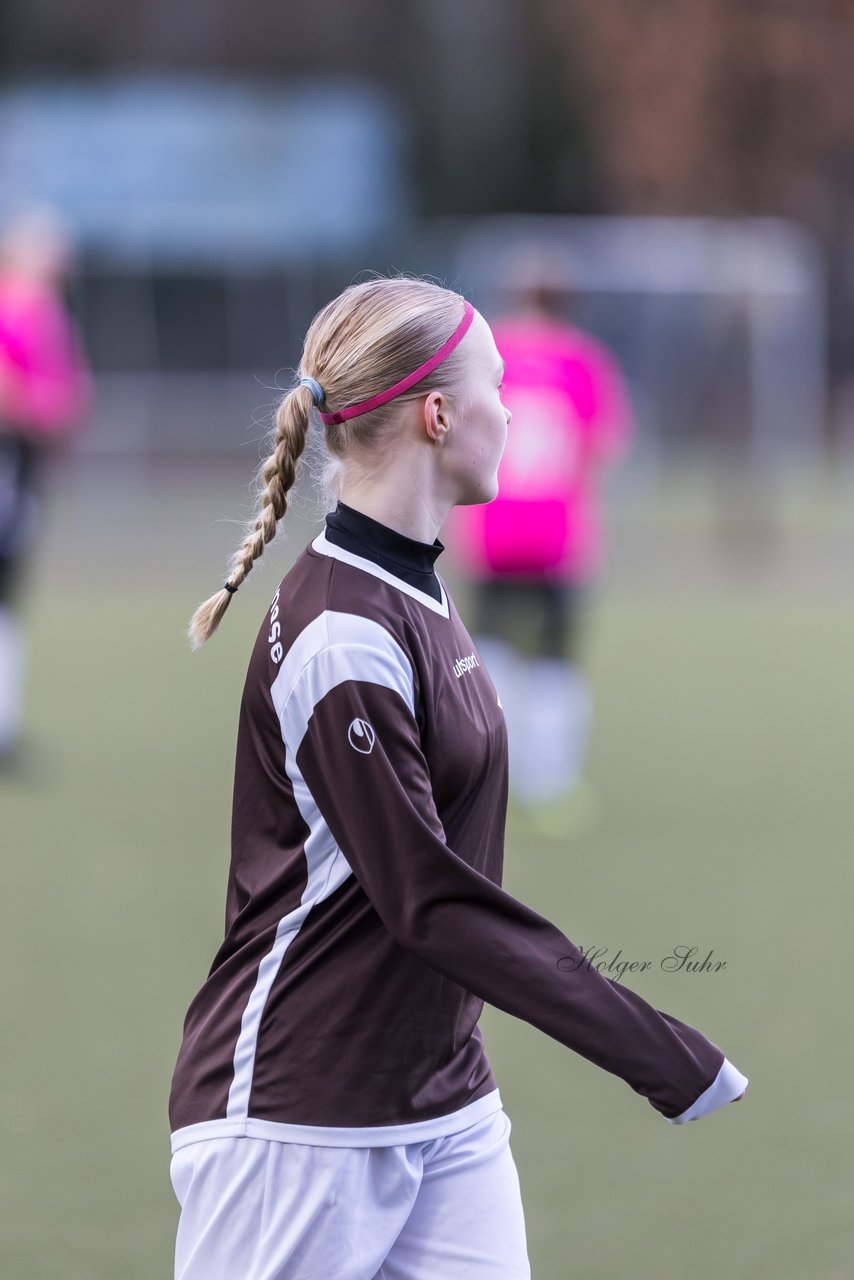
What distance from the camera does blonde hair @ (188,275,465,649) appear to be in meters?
2.33

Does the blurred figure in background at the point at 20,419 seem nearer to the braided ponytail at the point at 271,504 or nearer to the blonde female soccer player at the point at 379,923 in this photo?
the braided ponytail at the point at 271,504

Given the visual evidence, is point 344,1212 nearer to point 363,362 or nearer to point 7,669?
point 363,362

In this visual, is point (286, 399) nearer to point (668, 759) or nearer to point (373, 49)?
point (668, 759)

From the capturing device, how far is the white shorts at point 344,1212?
87.5 inches

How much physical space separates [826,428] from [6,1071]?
861 inches

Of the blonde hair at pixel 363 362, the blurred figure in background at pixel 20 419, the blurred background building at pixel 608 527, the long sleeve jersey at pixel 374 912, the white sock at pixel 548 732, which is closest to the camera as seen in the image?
the long sleeve jersey at pixel 374 912

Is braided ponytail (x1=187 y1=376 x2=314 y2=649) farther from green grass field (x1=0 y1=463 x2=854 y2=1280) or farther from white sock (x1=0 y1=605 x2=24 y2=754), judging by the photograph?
white sock (x1=0 y1=605 x2=24 y2=754)

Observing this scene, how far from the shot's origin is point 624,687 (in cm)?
1043

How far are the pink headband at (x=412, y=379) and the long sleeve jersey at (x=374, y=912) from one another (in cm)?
15

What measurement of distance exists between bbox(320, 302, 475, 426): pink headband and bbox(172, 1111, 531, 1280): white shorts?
0.92 meters

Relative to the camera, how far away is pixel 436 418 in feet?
7.69

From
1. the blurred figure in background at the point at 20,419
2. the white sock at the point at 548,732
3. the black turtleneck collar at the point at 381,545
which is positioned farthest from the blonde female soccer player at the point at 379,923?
the blurred figure in background at the point at 20,419

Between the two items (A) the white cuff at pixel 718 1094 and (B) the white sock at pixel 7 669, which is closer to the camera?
(A) the white cuff at pixel 718 1094

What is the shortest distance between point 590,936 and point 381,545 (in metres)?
3.39
